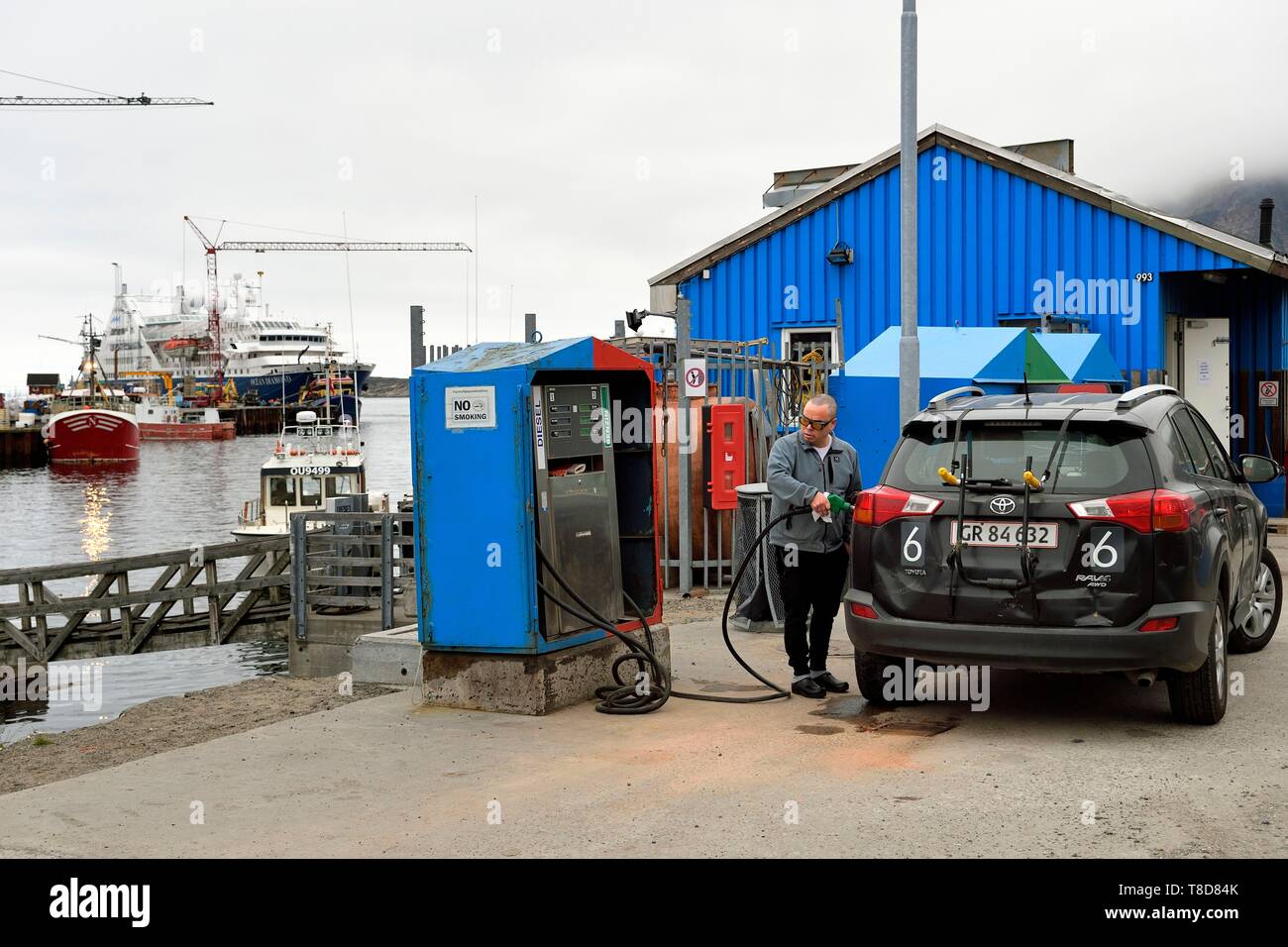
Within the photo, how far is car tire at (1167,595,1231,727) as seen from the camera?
7.21 meters

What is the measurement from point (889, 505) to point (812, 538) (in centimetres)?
113

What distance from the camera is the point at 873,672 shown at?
26.1 feet

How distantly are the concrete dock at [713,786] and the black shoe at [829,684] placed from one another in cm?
11

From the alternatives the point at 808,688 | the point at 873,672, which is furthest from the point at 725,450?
the point at 873,672

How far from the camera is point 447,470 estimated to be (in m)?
8.10

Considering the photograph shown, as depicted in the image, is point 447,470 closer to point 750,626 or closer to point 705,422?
point 750,626

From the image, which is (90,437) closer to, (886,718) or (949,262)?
(949,262)

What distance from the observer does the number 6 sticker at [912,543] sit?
7.21m

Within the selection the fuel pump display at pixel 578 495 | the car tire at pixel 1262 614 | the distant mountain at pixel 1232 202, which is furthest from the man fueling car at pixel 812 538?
the distant mountain at pixel 1232 202

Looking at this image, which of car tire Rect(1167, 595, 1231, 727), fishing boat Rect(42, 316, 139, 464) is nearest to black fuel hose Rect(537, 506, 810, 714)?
car tire Rect(1167, 595, 1231, 727)

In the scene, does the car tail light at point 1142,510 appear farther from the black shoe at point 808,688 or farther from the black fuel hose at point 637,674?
the black shoe at point 808,688

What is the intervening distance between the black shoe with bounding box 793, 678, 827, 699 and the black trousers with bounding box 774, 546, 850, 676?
10 cm

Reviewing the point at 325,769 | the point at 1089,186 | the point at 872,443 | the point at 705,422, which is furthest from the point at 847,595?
the point at 1089,186

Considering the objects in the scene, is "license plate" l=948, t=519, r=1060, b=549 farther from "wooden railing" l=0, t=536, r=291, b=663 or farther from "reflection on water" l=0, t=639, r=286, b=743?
"wooden railing" l=0, t=536, r=291, b=663
